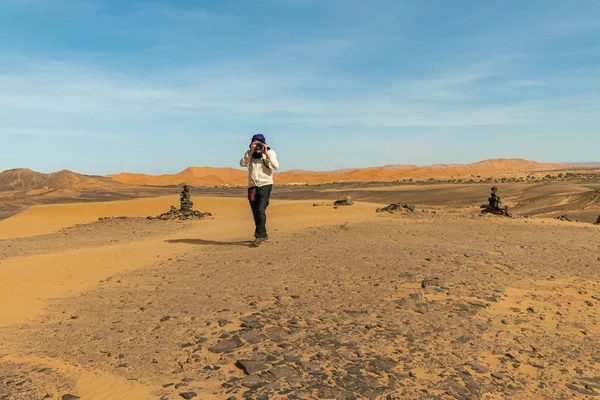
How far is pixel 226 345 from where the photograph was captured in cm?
409

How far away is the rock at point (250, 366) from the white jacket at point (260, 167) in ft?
19.9

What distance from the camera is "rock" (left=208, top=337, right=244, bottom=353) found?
13.1 feet

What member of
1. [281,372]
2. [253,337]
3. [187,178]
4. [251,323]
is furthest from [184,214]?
[187,178]

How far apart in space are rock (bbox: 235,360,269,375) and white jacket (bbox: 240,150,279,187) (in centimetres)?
606

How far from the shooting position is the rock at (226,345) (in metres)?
4.00

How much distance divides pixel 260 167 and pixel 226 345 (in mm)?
5923

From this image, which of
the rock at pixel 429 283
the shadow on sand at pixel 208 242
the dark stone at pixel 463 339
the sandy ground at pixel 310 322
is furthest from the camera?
the shadow on sand at pixel 208 242

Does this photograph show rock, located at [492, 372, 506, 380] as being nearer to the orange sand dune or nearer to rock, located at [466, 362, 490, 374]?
rock, located at [466, 362, 490, 374]

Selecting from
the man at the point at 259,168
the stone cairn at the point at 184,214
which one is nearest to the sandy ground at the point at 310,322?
the man at the point at 259,168

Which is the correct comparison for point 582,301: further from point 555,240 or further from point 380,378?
point 555,240

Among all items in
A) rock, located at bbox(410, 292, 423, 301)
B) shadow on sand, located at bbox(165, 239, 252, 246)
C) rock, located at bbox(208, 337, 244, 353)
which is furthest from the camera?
shadow on sand, located at bbox(165, 239, 252, 246)

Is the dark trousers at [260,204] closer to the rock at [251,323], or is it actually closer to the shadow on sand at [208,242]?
the shadow on sand at [208,242]

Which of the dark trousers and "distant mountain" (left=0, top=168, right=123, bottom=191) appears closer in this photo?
the dark trousers

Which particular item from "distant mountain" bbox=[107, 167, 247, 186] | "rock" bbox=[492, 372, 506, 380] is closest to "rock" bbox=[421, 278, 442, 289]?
"rock" bbox=[492, 372, 506, 380]
